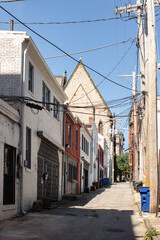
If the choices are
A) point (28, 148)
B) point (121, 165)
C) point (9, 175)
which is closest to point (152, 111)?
point (28, 148)

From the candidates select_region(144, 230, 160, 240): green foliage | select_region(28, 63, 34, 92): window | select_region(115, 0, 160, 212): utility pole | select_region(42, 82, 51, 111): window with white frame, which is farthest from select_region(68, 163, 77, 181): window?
select_region(144, 230, 160, 240): green foliage

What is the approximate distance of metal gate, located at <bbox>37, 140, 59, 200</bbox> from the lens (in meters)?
17.6

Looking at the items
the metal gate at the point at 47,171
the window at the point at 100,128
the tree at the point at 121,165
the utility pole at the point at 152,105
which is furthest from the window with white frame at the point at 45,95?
the tree at the point at 121,165

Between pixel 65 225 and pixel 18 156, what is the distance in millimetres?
3771

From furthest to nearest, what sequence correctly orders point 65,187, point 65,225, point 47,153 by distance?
point 65,187
point 47,153
point 65,225

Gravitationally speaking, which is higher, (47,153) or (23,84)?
(23,84)

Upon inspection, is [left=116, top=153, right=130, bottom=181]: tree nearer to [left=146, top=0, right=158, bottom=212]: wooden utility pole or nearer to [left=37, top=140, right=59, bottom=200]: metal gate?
[left=37, top=140, right=59, bottom=200]: metal gate

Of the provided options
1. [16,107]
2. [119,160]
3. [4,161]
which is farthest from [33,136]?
[119,160]

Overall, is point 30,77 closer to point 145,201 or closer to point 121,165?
point 145,201

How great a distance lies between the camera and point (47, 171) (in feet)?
63.2

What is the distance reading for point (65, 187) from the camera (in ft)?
83.0

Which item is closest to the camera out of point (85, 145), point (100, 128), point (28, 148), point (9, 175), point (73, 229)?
point (73, 229)

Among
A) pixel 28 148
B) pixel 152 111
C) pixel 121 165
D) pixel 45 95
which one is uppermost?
pixel 45 95

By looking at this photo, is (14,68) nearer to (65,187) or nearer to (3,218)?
(3,218)
